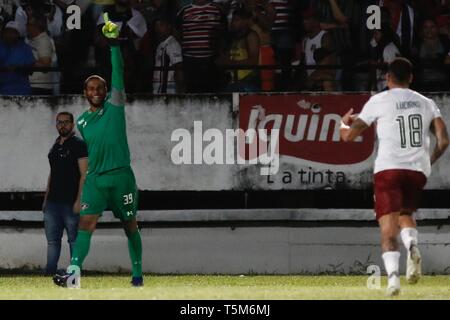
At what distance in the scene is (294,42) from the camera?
829 inches

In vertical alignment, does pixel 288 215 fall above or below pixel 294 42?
below

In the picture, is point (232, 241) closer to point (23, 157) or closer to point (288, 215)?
point (288, 215)

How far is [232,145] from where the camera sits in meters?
21.4

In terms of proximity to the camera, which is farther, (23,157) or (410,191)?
(23,157)

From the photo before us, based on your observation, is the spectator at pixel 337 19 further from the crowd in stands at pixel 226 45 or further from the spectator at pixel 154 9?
the spectator at pixel 154 9

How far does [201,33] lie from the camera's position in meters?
20.8

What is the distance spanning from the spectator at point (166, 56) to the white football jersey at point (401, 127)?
788 centimetres

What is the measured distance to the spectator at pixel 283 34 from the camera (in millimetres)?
20828

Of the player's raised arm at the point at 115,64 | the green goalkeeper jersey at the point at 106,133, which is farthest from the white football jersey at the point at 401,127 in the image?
the green goalkeeper jersey at the point at 106,133
